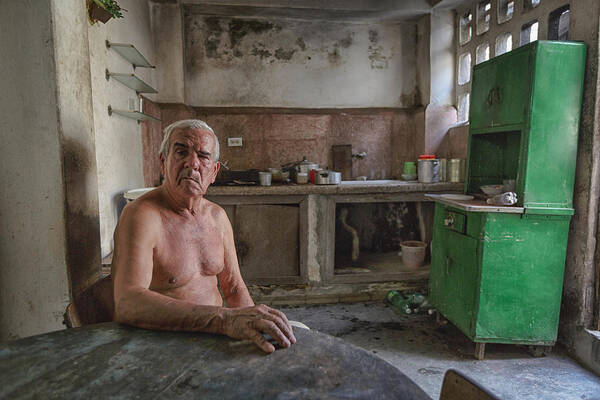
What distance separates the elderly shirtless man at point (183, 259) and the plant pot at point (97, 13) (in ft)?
5.48

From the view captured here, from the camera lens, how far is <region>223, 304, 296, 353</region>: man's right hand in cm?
125

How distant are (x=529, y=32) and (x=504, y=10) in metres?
0.59

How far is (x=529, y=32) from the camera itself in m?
3.80

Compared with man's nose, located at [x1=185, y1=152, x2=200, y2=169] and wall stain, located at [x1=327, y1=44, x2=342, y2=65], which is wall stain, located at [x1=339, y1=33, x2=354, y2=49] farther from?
man's nose, located at [x1=185, y1=152, x2=200, y2=169]

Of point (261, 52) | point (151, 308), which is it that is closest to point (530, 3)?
point (261, 52)

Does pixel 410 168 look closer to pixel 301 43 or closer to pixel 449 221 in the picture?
pixel 449 221

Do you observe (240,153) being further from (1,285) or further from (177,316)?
(177,316)

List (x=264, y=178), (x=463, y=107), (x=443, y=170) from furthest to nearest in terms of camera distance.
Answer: (x=463, y=107)
(x=443, y=170)
(x=264, y=178)

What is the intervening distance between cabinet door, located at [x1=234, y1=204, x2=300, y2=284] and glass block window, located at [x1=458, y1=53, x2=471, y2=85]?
297 cm

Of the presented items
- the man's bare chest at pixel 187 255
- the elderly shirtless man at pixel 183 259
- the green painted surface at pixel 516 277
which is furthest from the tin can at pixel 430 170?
the man's bare chest at pixel 187 255

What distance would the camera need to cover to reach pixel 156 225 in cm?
174

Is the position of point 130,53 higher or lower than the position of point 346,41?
lower

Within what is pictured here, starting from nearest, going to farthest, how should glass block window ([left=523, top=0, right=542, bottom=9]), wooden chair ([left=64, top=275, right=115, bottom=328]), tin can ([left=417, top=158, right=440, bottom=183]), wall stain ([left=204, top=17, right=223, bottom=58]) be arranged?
1. wooden chair ([left=64, top=275, right=115, bottom=328])
2. glass block window ([left=523, top=0, right=542, bottom=9])
3. tin can ([left=417, top=158, right=440, bottom=183])
4. wall stain ([left=204, top=17, right=223, bottom=58])

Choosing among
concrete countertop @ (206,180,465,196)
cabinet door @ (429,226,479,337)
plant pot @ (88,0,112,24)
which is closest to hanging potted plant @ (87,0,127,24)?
plant pot @ (88,0,112,24)
